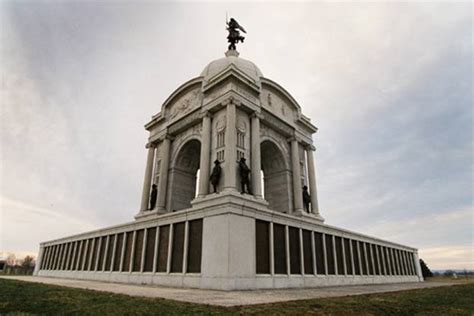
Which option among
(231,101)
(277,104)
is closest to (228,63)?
(277,104)

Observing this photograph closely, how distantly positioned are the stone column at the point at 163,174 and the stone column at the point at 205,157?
655cm

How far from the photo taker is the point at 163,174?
2775 cm

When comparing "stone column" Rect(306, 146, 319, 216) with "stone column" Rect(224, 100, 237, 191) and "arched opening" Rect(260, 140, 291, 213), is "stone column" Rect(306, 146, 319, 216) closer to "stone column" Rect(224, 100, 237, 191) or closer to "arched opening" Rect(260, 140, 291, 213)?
"arched opening" Rect(260, 140, 291, 213)

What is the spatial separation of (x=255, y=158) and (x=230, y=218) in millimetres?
8193

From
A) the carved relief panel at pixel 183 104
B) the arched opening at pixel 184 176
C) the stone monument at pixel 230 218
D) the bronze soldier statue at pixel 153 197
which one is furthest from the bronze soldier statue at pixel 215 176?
the bronze soldier statue at pixel 153 197

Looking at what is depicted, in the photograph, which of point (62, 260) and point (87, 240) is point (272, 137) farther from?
point (62, 260)

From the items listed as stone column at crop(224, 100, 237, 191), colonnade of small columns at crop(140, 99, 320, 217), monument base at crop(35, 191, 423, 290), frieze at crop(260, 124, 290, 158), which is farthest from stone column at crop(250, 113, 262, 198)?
frieze at crop(260, 124, 290, 158)

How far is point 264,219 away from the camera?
55.1ft

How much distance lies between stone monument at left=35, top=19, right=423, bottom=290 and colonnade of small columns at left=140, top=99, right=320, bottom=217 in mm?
97

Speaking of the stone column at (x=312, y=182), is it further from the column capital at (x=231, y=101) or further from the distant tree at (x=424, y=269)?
the distant tree at (x=424, y=269)

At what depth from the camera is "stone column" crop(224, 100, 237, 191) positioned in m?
19.8

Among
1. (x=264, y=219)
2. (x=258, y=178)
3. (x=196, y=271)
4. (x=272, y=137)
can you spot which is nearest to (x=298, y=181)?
(x=272, y=137)

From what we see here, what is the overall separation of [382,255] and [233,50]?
26.8 metres

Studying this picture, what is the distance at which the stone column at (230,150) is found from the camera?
1981cm
